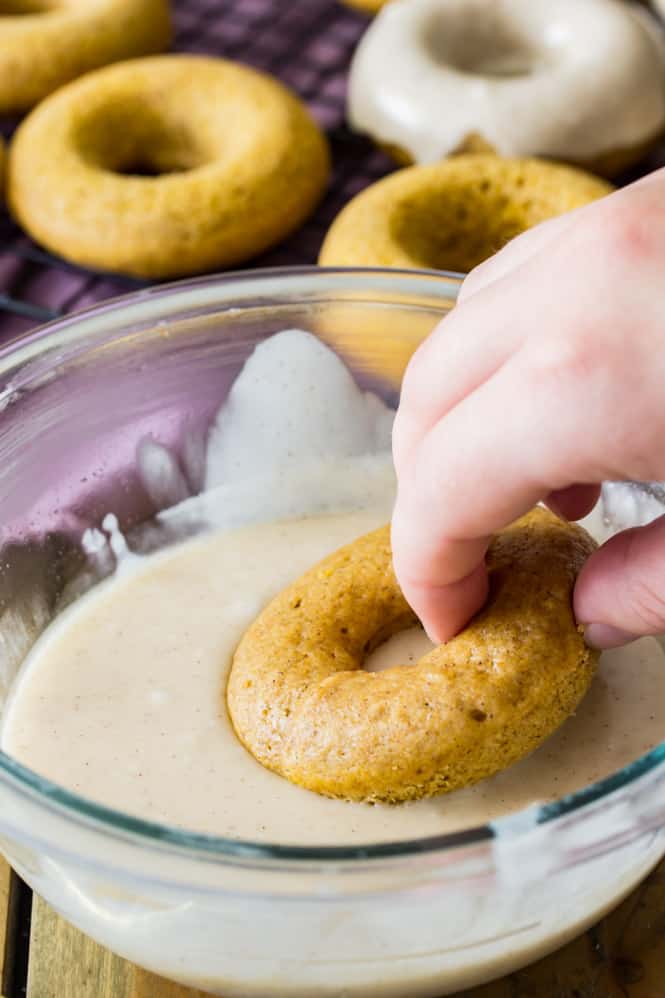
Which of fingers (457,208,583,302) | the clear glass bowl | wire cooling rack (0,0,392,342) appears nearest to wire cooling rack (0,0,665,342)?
wire cooling rack (0,0,392,342)

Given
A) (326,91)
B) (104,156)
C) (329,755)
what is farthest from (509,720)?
(326,91)

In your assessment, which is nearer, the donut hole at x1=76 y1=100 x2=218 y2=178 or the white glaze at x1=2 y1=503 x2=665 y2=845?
the white glaze at x1=2 y1=503 x2=665 y2=845

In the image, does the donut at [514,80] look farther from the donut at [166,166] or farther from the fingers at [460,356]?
the fingers at [460,356]

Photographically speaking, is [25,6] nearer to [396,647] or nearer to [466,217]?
[466,217]

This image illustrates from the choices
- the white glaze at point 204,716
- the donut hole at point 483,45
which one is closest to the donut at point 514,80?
the donut hole at point 483,45

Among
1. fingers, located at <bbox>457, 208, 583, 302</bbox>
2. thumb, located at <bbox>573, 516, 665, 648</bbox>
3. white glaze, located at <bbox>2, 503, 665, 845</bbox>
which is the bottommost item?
white glaze, located at <bbox>2, 503, 665, 845</bbox>

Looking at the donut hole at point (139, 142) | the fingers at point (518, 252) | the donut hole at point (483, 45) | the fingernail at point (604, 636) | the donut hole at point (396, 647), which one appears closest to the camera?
the fingers at point (518, 252)

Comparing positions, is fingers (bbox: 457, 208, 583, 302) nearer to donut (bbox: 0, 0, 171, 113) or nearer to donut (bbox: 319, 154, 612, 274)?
donut (bbox: 319, 154, 612, 274)
